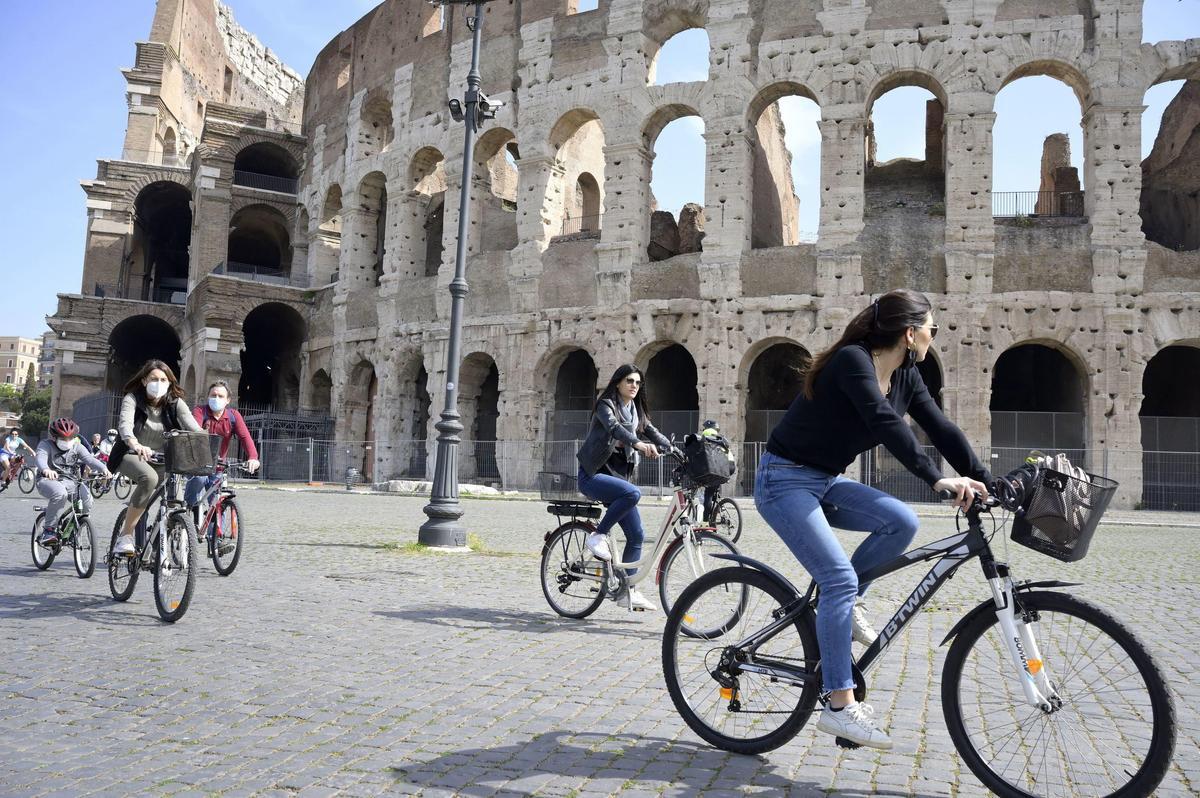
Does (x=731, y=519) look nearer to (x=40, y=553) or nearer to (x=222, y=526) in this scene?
(x=222, y=526)

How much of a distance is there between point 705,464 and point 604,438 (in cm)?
82

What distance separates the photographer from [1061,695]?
2910 mm

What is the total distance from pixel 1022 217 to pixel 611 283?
892 cm

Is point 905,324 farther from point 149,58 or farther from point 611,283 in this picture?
point 149,58

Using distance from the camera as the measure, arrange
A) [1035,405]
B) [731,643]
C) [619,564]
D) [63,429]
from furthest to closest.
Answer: [1035,405] < [63,429] < [619,564] < [731,643]

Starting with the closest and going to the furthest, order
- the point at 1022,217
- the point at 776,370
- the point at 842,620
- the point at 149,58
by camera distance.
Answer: the point at 842,620
the point at 1022,217
the point at 776,370
the point at 149,58

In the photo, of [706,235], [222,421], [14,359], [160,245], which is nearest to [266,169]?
[160,245]

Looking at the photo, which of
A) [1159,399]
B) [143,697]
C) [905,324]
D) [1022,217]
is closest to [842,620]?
[905,324]

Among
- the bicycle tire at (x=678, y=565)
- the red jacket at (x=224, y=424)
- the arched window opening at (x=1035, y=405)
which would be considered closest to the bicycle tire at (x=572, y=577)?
the bicycle tire at (x=678, y=565)

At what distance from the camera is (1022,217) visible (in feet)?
63.5

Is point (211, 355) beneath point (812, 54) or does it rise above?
beneath

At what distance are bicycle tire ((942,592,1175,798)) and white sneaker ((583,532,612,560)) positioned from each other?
9.12 feet

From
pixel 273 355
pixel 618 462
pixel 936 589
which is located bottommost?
pixel 936 589

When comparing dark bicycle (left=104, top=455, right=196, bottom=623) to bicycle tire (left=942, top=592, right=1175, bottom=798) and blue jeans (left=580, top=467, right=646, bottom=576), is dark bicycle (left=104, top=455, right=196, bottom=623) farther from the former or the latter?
bicycle tire (left=942, top=592, right=1175, bottom=798)
